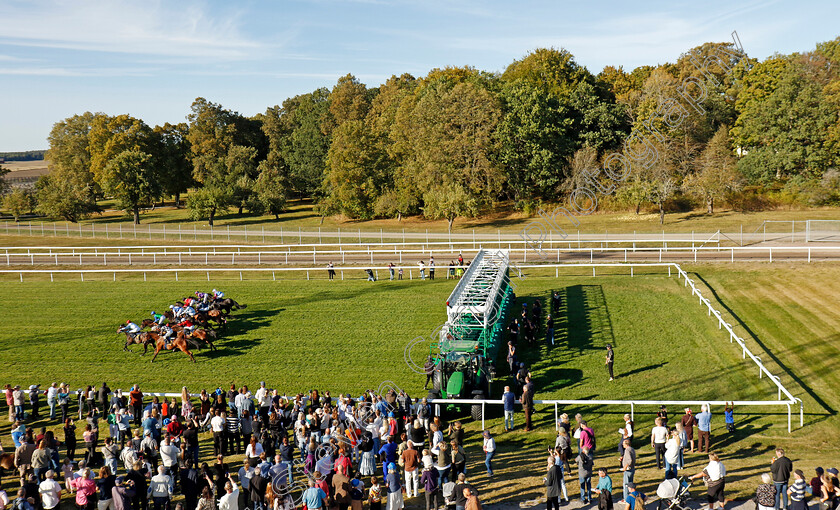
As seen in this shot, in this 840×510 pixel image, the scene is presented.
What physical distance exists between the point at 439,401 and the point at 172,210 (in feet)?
242

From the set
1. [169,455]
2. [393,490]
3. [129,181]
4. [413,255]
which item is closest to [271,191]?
[129,181]

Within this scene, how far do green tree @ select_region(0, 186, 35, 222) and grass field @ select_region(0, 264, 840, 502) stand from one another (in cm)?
4808

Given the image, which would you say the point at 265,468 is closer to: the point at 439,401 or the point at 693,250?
the point at 439,401

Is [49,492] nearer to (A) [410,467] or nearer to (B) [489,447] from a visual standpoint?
(A) [410,467]

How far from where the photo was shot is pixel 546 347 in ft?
77.0

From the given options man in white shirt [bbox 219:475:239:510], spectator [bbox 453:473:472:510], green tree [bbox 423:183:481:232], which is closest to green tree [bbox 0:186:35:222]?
green tree [bbox 423:183:481:232]

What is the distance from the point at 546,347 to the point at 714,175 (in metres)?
33.5

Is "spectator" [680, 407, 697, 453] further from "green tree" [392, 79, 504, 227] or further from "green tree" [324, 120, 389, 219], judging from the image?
"green tree" [324, 120, 389, 219]

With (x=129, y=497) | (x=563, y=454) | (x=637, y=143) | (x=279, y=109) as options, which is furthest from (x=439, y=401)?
(x=279, y=109)

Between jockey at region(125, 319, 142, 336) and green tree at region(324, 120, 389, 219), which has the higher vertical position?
green tree at region(324, 120, 389, 219)

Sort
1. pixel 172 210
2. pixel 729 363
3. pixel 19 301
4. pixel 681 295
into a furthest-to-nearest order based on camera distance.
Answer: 1. pixel 172 210
2. pixel 19 301
3. pixel 681 295
4. pixel 729 363

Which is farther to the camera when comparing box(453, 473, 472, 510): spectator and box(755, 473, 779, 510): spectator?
box(453, 473, 472, 510): spectator

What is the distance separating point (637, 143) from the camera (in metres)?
51.8

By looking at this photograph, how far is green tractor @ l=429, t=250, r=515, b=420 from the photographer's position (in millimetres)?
18094
